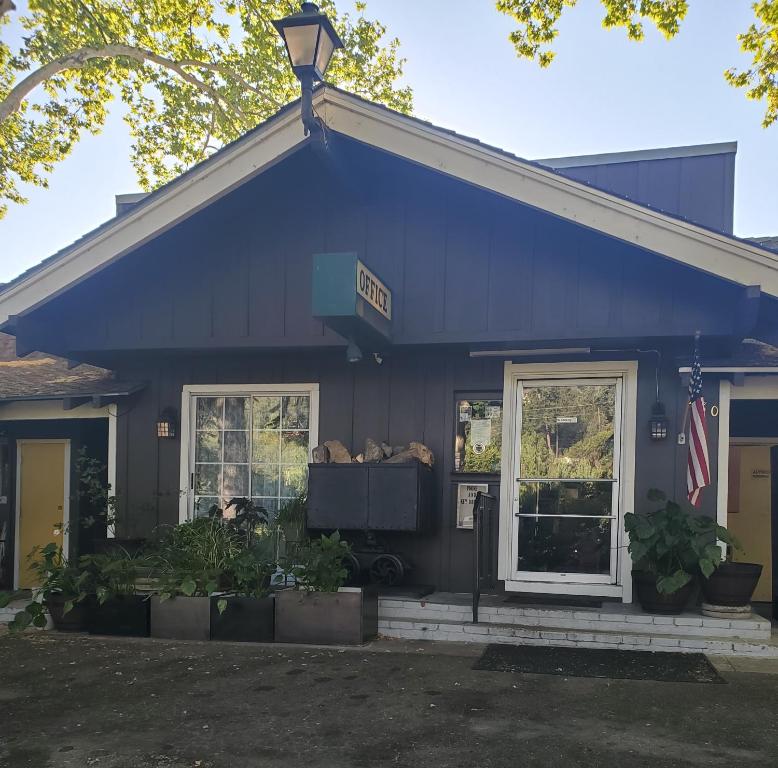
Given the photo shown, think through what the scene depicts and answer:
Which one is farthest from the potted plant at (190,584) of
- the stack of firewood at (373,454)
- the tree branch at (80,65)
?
the tree branch at (80,65)

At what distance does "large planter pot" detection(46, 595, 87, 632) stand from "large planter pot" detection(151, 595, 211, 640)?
2.27ft

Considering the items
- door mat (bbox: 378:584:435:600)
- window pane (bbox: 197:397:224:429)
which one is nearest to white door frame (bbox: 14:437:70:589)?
window pane (bbox: 197:397:224:429)

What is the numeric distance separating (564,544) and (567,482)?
543mm

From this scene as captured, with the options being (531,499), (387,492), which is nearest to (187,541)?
(387,492)

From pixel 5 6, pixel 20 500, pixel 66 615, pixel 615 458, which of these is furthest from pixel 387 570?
pixel 5 6

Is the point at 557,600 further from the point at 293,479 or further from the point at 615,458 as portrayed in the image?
Result: the point at 293,479

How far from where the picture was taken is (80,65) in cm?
1306

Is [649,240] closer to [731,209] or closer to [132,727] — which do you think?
[731,209]

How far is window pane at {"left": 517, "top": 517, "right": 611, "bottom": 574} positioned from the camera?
260 inches

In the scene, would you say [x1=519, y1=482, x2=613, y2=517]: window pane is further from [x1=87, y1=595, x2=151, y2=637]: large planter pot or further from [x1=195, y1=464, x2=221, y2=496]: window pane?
[x1=87, y1=595, x2=151, y2=637]: large planter pot

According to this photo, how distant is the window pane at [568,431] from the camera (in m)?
6.65

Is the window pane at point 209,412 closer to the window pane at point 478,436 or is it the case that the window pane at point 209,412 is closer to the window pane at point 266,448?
the window pane at point 266,448

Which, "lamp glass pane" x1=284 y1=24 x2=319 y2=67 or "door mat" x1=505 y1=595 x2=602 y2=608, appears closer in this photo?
"lamp glass pane" x1=284 y1=24 x2=319 y2=67

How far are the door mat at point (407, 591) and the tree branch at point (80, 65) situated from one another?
9.85 metres
